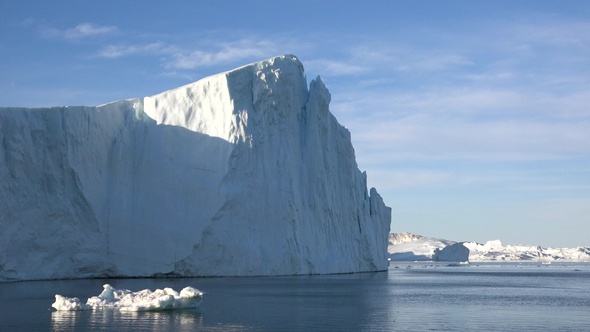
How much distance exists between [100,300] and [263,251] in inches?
549

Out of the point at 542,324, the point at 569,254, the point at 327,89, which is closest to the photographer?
the point at 542,324

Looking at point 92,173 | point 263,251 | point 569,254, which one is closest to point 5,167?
point 92,173

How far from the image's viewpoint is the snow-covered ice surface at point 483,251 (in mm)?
87175

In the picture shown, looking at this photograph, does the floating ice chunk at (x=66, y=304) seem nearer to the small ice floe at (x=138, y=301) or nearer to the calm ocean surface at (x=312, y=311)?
the small ice floe at (x=138, y=301)

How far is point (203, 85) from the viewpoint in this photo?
3052 cm

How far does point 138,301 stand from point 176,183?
13392 mm

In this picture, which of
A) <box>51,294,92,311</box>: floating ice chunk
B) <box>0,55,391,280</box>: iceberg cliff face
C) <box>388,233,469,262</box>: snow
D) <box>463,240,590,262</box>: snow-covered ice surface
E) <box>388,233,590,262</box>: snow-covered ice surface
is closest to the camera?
<box>51,294,92,311</box>: floating ice chunk

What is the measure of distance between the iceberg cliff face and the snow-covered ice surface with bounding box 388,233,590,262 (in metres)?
49.5

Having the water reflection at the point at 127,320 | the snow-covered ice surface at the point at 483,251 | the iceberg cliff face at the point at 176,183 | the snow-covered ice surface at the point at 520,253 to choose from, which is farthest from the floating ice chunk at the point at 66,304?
the snow-covered ice surface at the point at 520,253

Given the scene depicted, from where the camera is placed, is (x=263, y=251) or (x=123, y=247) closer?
(x=123, y=247)

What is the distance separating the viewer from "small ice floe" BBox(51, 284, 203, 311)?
15.5m

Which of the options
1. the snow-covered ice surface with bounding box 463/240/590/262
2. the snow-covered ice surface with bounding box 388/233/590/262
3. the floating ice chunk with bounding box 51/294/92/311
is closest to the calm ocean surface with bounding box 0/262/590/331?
the floating ice chunk with bounding box 51/294/92/311

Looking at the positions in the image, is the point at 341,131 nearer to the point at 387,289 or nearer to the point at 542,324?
the point at 387,289

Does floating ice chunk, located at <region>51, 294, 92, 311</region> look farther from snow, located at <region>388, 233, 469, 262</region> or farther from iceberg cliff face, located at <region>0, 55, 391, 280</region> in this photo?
snow, located at <region>388, 233, 469, 262</region>
